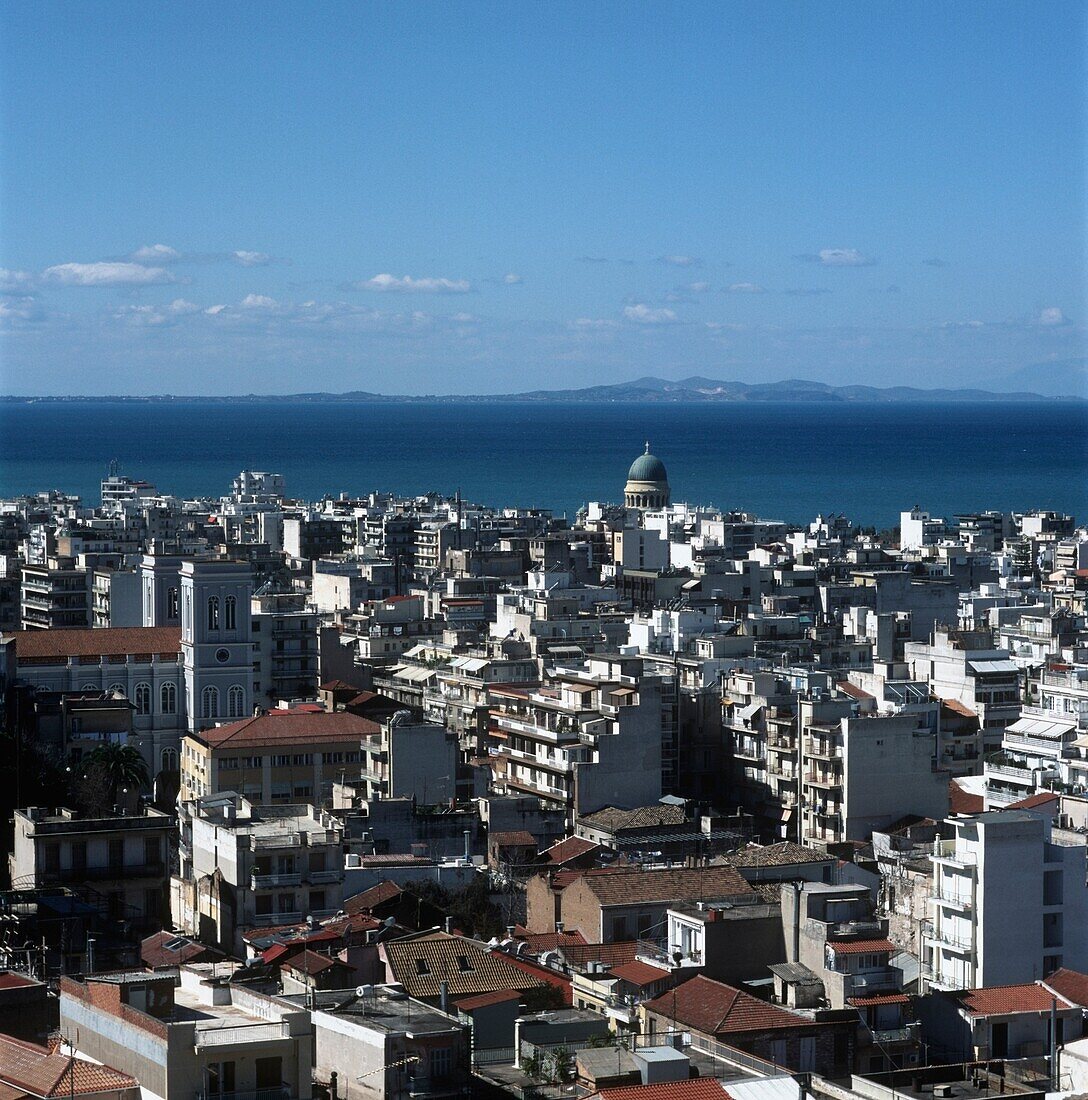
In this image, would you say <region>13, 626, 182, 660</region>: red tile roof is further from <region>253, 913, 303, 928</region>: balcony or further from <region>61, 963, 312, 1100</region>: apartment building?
<region>61, 963, 312, 1100</region>: apartment building

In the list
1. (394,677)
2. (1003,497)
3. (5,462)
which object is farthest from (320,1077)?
(5,462)

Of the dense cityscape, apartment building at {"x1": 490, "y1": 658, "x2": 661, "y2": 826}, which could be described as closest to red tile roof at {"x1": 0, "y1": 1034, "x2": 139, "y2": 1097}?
the dense cityscape

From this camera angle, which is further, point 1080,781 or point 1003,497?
point 1003,497

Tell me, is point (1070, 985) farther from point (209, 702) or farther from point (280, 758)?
point (209, 702)

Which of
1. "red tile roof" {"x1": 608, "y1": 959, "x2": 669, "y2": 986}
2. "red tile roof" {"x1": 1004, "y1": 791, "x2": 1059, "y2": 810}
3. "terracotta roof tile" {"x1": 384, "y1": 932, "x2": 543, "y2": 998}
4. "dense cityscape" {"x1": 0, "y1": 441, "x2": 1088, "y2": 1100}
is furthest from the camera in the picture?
"red tile roof" {"x1": 1004, "y1": 791, "x2": 1059, "y2": 810}

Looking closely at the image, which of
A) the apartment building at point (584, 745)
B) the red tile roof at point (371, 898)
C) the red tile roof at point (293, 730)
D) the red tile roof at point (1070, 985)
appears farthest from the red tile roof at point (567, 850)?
the red tile roof at point (1070, 985)

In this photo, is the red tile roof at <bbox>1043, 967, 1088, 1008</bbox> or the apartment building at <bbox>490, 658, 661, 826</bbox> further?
the apartment building at <bbox>490, 658, 661, 826</bbox>

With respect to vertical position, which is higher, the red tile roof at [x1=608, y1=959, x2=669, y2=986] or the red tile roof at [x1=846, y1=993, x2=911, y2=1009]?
the red tile roof at [x1=608, y1=959, x2=669, y2=986]

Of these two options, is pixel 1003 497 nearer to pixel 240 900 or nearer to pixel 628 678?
pixel 628 678
